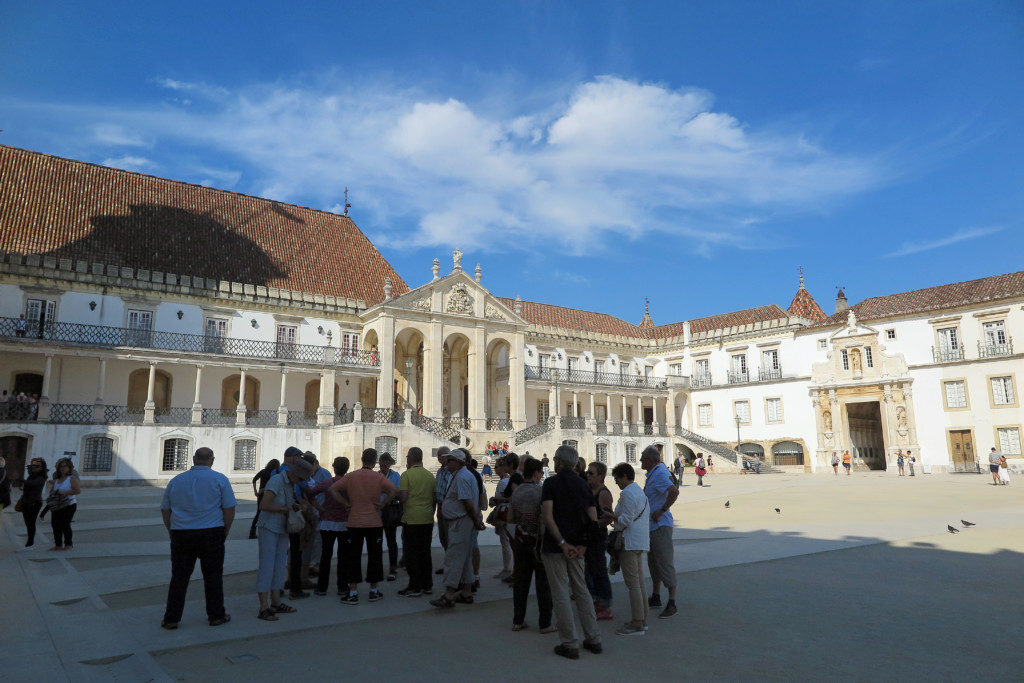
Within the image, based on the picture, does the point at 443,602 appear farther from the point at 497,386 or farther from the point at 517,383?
the point at 497,386

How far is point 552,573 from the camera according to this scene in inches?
213

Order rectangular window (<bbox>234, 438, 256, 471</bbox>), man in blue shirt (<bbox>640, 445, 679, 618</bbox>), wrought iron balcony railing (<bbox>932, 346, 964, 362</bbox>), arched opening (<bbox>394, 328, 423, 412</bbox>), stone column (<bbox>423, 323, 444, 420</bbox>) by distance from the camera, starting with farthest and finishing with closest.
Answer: wrought iron balcony railing (<bbox>932, 346, 964, 362</bbox>) < arched opening (<bbox>394, 328, 423, 412</bbox>) < stone column (<bbox>423, 323, 444, 420</bbox>) < rectangular window (<bbox>234, 438, 256, 471</bbox>) < man in blue shirt (<bbox>640, 445, 679, 618</bbox>)

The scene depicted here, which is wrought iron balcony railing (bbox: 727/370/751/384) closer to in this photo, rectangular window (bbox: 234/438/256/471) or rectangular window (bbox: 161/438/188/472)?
rectangular window (bbox: 234/438/256/471)

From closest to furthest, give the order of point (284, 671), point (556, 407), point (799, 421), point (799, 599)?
point (284, 671), point (799, 599), point (556, 407), point (799, 421)

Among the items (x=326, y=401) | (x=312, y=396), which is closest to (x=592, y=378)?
(x=312, y=396)

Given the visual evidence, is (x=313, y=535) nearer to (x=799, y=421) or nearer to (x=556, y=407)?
(x=556, y=407)

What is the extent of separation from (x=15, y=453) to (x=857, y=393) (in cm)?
3791

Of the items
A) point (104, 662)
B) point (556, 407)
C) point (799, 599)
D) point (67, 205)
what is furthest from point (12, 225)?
point (799, 599)

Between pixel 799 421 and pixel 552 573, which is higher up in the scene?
pixel 799 421

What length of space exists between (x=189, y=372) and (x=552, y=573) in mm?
27175

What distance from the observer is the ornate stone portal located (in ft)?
115

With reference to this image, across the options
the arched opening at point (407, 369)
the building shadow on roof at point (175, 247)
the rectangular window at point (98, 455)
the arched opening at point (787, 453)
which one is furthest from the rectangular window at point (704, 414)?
the rectangular window at point (98, 455)

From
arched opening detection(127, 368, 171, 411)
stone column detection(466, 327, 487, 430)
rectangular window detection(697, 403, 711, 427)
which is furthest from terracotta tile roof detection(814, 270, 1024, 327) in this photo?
arched opening detection(127, 368, 171, 411)

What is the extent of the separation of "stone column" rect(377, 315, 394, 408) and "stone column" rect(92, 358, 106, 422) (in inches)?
421
